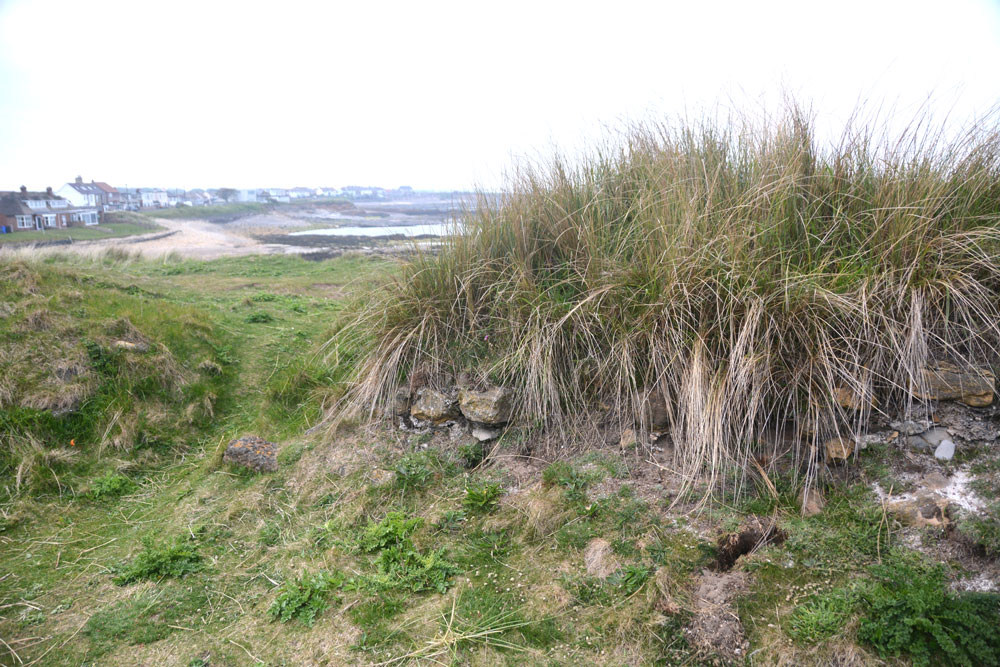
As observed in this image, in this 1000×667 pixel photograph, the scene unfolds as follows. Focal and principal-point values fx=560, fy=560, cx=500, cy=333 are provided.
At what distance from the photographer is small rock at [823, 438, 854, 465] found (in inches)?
114

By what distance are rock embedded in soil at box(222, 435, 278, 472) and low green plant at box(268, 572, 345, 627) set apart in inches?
49.8

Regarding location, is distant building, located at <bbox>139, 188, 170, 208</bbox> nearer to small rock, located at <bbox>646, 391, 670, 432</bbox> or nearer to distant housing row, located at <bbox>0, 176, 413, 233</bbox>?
distant housing row, located at <bbox>0, 176, 413, 233</bbox>

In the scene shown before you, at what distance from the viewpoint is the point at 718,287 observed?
3295 mm

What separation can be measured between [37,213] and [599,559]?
24.9 meters

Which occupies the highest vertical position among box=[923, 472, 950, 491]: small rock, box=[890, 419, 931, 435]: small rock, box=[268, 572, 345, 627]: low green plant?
box=[890, 419, 931, 435]: small rock

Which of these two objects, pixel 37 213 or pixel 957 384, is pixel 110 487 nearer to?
pixel 957 384

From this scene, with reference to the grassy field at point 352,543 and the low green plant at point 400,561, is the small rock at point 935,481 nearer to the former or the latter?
the grassy field at point 352,543

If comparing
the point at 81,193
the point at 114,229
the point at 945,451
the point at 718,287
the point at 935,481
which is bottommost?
the point at 935,481

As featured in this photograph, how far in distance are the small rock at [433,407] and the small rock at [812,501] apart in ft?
7.42

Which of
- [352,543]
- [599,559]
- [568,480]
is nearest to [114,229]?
[352,543]

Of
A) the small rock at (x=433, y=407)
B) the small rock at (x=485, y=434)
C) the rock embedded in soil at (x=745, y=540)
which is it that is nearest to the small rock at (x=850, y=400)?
the rock embedded in soil at (x=745, y=540)

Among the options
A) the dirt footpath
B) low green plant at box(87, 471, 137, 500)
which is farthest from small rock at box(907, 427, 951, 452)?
the dirt footpath

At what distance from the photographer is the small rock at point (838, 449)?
289cm

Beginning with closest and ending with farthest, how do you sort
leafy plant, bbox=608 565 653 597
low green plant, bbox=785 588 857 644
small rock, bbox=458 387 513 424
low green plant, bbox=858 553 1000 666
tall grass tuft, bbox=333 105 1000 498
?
low green plant, bbox=858 553 1000 666, low green plant, bbox=785 588 857 644, leafy plant, bbox=608 565 653 597, tall grass tuft, bbox=333 105 1000 498, small rock, bbox=458 387 513 424
